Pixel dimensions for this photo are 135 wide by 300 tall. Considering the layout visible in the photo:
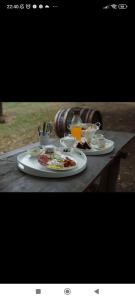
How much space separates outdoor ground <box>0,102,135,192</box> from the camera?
3793 mm

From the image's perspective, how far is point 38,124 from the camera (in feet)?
20.3

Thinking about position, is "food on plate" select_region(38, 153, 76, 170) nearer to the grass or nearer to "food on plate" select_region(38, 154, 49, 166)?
"food on plate" select_region(38, 154, 49, 166)

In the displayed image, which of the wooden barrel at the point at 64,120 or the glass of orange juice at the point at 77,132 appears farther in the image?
the wooden barrel at the point at 64,120

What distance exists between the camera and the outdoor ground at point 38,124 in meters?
3.79

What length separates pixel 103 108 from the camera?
7.98 metres

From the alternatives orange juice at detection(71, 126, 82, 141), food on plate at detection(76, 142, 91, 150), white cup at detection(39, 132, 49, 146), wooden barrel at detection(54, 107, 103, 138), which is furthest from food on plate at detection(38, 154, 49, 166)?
wooden barrel at detection(54, 107, 103, 138)

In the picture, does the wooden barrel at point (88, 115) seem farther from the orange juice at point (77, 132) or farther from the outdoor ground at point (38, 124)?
the orange juice at point (77, 132)

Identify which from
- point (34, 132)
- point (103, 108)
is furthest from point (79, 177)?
point (103, 108)

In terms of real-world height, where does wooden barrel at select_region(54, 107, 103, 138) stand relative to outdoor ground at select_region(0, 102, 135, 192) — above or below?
above
